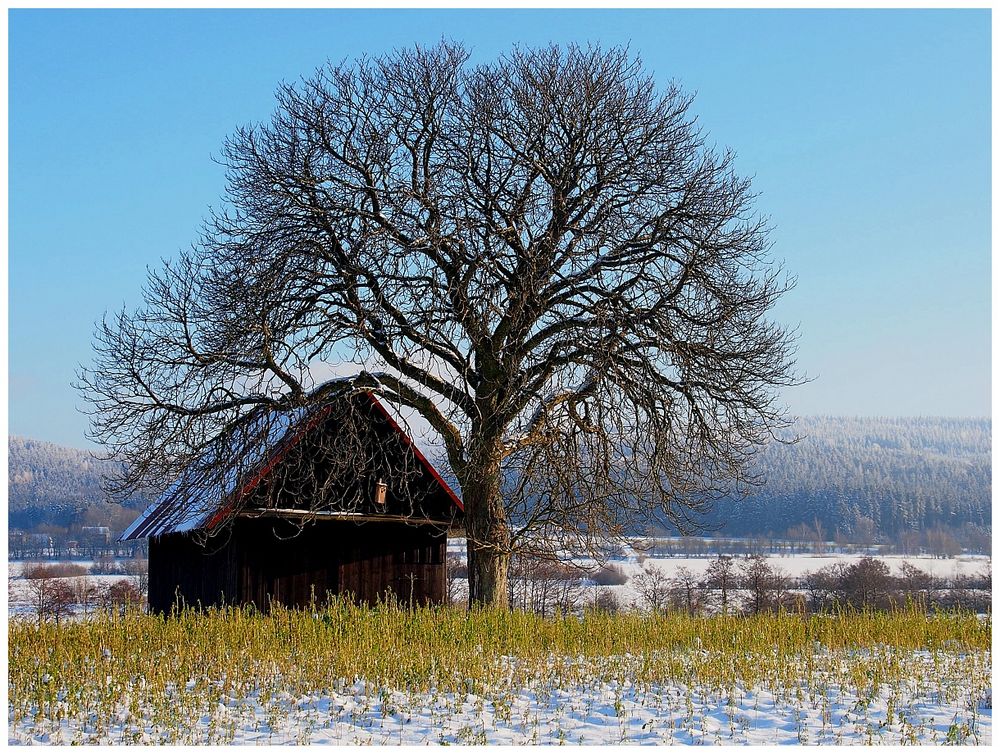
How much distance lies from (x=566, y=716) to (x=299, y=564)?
11.1m

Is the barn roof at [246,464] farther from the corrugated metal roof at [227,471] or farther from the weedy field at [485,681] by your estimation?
the weedy field at [485,681]

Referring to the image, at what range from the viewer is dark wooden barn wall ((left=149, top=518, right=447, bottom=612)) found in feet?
59.1

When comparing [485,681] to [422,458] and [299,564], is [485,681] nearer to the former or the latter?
[422,458]

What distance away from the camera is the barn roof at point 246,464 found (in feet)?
52.6

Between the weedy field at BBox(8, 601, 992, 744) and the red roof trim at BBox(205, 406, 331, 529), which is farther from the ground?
the red roof trim at BBox(205, 406, 331, 529)

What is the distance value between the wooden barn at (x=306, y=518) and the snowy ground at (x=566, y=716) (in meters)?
6.80

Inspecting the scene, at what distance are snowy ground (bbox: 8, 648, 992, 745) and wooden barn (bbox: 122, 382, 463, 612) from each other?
6.80 m

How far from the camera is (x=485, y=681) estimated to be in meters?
9.65

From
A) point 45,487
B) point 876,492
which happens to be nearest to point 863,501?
point 876,492

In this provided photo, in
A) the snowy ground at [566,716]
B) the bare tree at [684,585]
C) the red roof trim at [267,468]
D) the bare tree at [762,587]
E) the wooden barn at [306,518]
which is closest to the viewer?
the snowy ground at [566,716]

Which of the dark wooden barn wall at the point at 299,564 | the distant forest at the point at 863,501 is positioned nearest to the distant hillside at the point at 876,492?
the distant forest at the point at 863,501

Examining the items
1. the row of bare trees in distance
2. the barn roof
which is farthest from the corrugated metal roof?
the row of bare trees in distance

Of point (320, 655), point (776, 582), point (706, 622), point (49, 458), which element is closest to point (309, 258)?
point (320, 655)

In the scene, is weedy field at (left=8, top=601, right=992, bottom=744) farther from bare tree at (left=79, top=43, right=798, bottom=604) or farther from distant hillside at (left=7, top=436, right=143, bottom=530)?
distant hillside at (left=7, top=436, right=143, bottom=530)
